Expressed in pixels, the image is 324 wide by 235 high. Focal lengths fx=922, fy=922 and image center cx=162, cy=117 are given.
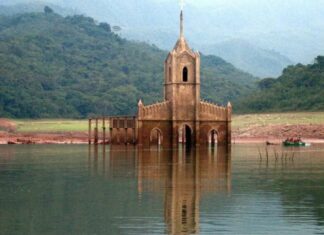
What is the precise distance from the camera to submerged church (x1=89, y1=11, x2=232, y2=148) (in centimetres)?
9381

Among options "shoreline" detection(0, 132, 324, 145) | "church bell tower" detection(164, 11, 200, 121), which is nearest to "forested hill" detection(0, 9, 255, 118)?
"shoreline" detection(0, 132, 324, 145)

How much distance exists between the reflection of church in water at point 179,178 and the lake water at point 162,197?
39mm

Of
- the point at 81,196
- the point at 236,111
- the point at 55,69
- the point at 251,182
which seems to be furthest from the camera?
the point at 55,69

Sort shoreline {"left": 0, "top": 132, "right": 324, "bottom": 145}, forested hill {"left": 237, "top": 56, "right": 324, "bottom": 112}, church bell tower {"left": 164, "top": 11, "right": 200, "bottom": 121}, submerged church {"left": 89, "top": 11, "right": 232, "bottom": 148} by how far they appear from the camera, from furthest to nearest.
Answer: forested hill {"left": 237, "top": 56, "right": 324, "bottom": 112}
shoreline {"left": 0, "top": 132, "right": 324, "bottom": 145}
church bell tower {"left": 164, "top": 11, "right": 200, "bottom": 121}
submerged church {"left": 89, "top": 11, "right": 232, "bottom": 148}

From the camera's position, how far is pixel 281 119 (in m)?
125

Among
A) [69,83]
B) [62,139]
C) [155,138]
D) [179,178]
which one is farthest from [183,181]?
[69,83]

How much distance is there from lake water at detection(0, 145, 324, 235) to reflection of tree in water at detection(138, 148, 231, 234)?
0.12 ft

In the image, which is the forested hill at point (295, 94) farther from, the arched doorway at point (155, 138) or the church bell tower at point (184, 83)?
the church bell tower at point (184, 83)

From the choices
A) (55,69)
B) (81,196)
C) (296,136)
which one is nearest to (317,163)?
(81,196)

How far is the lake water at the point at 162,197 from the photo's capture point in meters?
31.0

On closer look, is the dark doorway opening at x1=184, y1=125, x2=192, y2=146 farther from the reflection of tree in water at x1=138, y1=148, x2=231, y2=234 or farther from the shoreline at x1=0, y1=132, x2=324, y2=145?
the reflection of tree in water at x1=138, y1=148, x2=231, y2=234

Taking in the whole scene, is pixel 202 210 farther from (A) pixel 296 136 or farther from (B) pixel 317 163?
(A) pixel 296 136

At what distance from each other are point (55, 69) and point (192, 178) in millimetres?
130946

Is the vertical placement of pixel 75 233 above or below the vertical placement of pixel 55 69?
below
